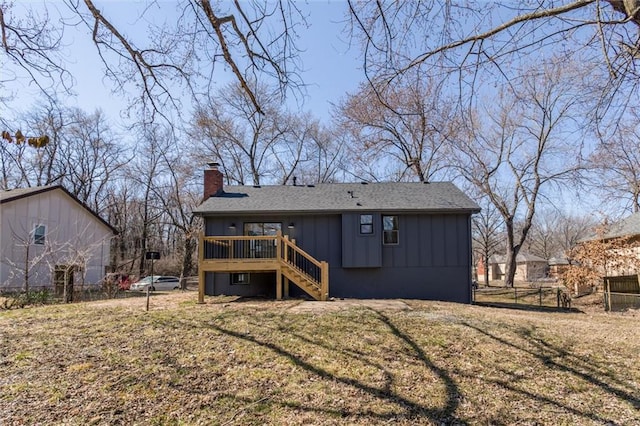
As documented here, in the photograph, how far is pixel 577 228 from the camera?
55094 millimetres

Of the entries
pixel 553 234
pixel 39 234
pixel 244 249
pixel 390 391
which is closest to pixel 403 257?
pixel 244 249

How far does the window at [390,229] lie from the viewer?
14.3 m

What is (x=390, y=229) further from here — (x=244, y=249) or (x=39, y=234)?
(x=39, y=234)

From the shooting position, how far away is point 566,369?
5.40 meters

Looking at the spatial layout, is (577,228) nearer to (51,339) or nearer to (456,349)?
(456,349)

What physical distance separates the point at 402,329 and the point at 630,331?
5118 millimetres

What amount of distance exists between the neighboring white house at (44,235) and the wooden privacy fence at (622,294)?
59.9ft

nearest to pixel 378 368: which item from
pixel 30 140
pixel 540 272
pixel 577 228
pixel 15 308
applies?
pixel 30 140

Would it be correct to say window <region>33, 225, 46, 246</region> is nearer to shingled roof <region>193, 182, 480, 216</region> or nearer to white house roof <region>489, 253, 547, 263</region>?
shingled roof <region>193, 182, 480, 216</region>

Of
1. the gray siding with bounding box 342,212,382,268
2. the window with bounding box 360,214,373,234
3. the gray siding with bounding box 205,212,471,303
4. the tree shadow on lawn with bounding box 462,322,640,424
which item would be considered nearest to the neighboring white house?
the gray siding with bounding box 205,212,471,303

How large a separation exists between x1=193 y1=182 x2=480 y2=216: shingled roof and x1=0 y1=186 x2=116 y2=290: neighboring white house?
508 centimetres

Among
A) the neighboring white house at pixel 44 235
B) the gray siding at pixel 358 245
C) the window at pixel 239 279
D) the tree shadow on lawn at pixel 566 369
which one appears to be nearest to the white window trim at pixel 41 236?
the neighboring white house at pixel 44 235

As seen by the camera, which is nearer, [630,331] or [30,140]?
[30,140]

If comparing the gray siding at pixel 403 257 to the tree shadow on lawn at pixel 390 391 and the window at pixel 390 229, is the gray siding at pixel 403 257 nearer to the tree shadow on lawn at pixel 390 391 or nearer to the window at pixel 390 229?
the window at pixel 390 229
